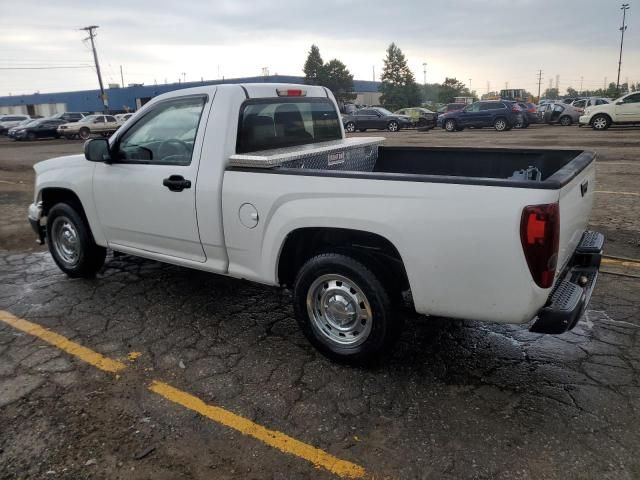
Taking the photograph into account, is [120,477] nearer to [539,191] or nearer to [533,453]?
[533,453]

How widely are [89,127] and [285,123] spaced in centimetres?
3210

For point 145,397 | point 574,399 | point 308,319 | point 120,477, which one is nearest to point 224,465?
point 120,477

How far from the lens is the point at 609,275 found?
491 cm

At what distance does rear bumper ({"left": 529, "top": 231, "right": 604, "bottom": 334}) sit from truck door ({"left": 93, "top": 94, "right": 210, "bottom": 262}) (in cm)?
247

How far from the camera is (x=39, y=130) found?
106 ft

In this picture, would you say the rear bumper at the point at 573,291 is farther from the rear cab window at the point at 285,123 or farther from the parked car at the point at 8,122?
the parked car at the point at 8,122

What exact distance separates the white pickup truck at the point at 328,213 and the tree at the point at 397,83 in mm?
83483

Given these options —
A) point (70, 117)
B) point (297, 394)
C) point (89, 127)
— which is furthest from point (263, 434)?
point (70, 117)

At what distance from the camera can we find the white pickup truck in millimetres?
2703

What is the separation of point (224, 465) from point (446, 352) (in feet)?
5.86

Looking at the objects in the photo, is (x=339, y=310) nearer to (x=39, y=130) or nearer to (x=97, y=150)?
(x=97, y=150)

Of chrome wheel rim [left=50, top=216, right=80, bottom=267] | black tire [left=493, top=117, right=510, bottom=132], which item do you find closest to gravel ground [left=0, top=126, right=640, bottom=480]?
chrome wheel rim [left=50, top=216, right=80, bottom=267]

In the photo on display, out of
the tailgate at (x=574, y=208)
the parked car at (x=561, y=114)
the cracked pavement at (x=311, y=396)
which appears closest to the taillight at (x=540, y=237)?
the tailgate at (x=574, y=208)

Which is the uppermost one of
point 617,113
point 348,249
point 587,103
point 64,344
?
point 348,249
